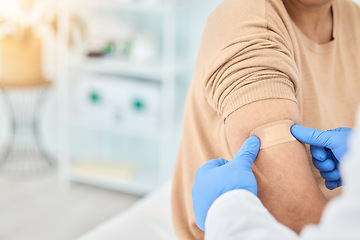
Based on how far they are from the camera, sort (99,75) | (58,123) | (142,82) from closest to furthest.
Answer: (142,82)
(99,75)
(58,123)

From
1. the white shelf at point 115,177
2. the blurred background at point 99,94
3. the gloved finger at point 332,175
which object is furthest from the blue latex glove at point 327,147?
the white shelf at point 115,177

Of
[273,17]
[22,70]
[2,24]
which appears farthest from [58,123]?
[273,17]

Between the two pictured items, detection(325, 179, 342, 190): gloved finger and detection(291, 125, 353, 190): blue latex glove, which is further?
detection(325, 179, 342, 190): gloved finger

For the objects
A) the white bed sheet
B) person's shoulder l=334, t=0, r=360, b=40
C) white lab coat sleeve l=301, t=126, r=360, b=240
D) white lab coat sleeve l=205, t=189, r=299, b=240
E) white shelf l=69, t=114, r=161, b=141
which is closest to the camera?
white lab coat sleeve l=301, t=126, r=360, b=240

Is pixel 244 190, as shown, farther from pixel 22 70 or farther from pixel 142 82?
pixel 22 70

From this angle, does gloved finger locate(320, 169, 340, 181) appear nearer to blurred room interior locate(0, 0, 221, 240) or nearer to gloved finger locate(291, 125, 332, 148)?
gloved finger locate(291, 125, 332, 148)

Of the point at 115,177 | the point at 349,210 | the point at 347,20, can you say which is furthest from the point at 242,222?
the point at 115,177

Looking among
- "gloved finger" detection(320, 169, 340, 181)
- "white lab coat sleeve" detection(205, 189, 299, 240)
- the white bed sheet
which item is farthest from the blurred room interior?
"white lab coat sleeve" detection(205, 189, 299, 240)

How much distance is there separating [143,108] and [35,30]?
91 centimetres

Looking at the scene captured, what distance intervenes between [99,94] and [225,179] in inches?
73.8

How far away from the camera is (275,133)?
2.73ft

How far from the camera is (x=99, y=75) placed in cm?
270

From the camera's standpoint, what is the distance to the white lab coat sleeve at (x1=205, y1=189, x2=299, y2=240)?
61cm

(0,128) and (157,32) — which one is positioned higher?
(157,32)
